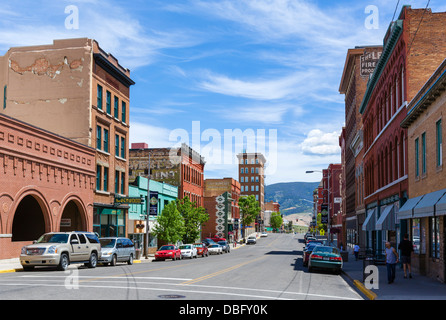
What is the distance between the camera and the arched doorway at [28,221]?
38.3m

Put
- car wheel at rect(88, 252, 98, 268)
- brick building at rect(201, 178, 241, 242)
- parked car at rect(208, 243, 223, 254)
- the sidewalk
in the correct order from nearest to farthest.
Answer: the sidewalk → car wheel at rect(88, 252, 98, 268) → parked car at rect(208, 243, 223, 254) → brick building at rect(201, 178, 241, 242)

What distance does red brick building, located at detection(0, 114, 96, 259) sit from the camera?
3177cm

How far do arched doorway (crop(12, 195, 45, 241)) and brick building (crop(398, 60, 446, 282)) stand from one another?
24640 millimetres

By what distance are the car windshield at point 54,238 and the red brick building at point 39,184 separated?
17.4ft

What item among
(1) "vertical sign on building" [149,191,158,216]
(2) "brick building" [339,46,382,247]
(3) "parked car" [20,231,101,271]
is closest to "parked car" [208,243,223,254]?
(1) "vertical sign on building" [149,191,158,216]

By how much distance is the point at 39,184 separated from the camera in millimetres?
35781

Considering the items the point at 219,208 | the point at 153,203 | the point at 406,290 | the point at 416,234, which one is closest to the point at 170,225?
the point at 153,203

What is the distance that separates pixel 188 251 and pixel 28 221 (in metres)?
16.5

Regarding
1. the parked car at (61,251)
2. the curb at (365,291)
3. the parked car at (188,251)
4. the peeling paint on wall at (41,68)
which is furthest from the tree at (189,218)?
the curb at (365,291)

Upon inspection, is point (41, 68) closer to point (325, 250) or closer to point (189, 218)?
point (189, 218)

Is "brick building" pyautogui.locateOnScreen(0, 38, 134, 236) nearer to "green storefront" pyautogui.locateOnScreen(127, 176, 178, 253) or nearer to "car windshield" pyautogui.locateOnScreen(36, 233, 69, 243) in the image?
"green storefront" pyautogui.locateOnScreen(127, 176, 178, 253)

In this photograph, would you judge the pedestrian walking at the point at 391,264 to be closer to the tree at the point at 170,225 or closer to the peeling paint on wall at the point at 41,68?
the peeling paint on wall at the point at 41,68
